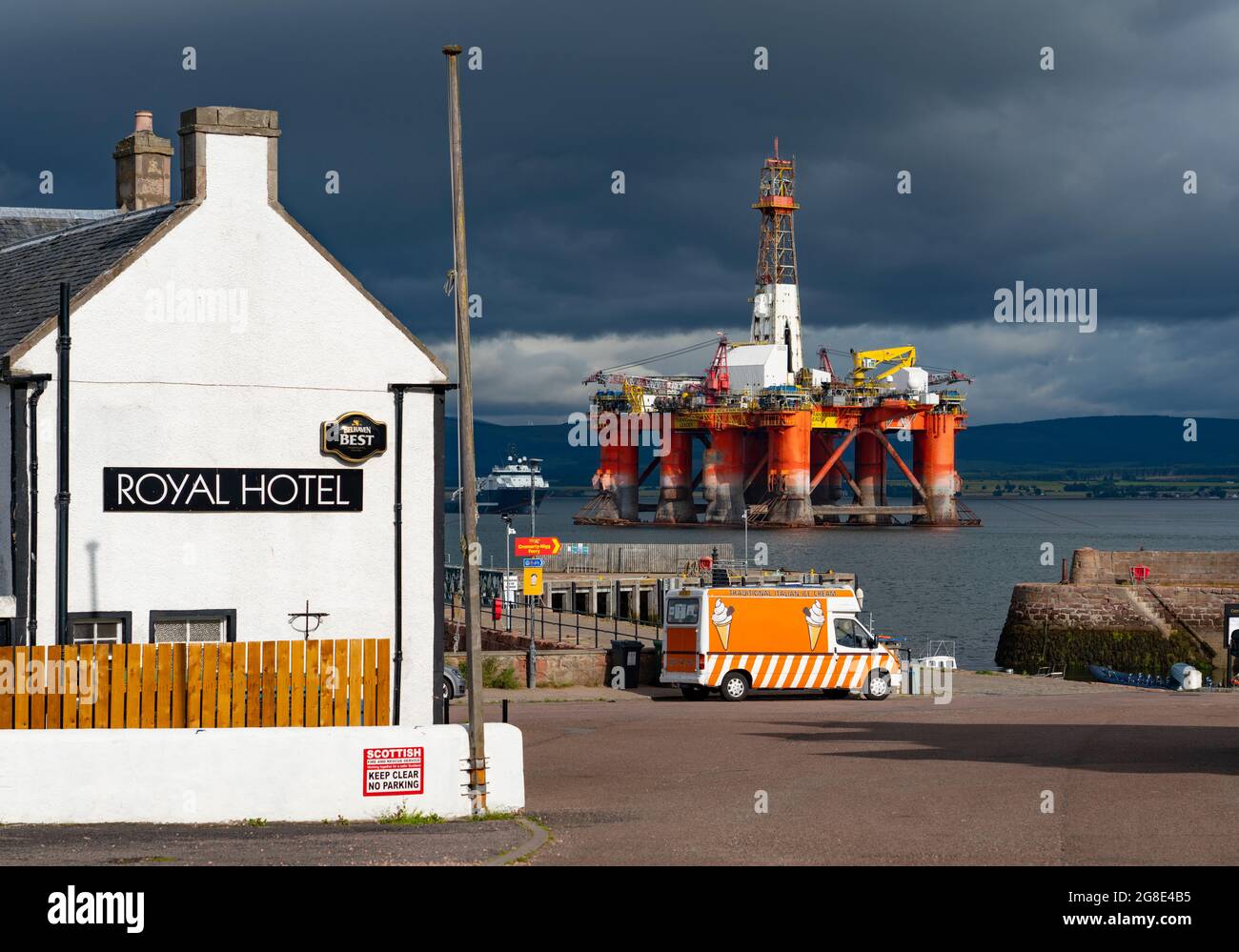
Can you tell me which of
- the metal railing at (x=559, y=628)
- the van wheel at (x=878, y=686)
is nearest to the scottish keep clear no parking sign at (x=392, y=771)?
the van wheel at (x=878, y=686)

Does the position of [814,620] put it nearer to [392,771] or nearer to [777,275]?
[392,771]

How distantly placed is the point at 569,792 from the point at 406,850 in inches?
183

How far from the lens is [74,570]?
21.7 m

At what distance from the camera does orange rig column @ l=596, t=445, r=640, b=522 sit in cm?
18875

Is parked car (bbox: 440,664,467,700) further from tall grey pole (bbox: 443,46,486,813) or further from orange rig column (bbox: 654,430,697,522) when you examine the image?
orange rig column (bbox: 654,430,697,522)

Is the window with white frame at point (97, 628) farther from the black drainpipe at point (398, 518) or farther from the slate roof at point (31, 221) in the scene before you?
the slate roof at point (31, 221)

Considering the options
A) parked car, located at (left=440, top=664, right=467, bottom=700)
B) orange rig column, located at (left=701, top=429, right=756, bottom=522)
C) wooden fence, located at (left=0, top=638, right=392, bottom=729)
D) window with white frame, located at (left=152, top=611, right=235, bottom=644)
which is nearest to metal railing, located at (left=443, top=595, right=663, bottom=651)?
parked car, located at (left=440, top=664, right=467, bottom=700)

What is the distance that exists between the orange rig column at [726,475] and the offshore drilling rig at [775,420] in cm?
10

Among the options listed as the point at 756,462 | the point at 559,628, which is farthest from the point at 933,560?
the point at 559,628

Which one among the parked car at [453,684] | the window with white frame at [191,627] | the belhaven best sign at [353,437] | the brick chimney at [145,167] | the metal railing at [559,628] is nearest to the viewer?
the window with white frame at [191,627]

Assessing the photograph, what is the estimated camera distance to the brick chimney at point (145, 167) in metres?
34.0

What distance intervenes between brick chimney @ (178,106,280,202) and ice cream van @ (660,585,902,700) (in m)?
14.5

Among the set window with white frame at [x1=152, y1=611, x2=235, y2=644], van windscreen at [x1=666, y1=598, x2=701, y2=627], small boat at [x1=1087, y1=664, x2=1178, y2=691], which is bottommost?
small boat at [x1=1087, y1=664, x2=1178, y2=691]
